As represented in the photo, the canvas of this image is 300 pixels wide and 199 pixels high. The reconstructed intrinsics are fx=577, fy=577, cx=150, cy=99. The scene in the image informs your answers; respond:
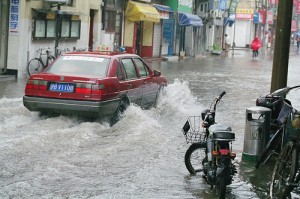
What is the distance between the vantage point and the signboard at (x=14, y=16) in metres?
19.1

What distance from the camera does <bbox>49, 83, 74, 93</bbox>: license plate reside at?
10.2 metres

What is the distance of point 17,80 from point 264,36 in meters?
64.2

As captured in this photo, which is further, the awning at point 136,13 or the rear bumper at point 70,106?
the awning at point 136,13

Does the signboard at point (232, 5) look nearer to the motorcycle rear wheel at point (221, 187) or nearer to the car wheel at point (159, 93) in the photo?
the car wheel at point (159, 93)

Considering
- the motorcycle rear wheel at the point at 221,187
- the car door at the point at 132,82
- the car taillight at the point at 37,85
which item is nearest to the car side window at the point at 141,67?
the car door at the point at 132,82

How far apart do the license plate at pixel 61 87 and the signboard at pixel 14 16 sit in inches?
374

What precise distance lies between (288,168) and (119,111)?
4.89m

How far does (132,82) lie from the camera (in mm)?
11594

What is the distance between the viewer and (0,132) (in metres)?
9.70

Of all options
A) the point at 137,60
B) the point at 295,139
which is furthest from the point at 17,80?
the point at 295,139

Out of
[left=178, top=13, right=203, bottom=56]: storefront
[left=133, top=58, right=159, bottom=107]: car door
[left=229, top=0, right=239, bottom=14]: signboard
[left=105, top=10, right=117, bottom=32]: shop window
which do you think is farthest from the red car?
[left=229, top=0, right=239, bottom=14]: signboard

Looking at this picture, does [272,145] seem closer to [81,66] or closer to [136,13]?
[81,66]

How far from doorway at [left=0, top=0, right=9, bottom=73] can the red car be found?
28.3 feet

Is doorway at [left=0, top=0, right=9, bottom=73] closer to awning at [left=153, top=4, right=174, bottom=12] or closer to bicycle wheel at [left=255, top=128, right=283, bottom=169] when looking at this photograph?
bicycle wheel at [left=255, top=128, right=283, bottom=169]
